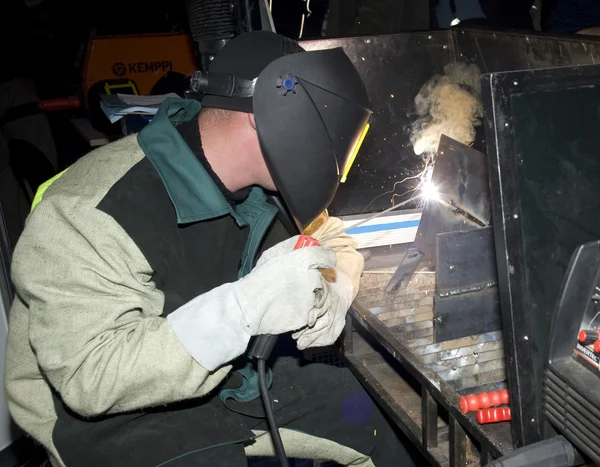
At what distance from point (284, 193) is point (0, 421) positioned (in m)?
2.10

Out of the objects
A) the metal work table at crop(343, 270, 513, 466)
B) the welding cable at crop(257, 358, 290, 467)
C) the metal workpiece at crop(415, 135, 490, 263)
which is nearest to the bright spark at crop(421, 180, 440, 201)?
→ the metal workpiece at crop(415, 135, 490, 263)

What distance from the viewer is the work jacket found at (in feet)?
4.50

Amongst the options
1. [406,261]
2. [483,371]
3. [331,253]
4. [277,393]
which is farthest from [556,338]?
[277,393]

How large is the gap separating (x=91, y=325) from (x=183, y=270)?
1.10 feet

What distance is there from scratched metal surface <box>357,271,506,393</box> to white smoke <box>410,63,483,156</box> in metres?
0.70

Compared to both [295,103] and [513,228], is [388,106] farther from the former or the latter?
[513,228]

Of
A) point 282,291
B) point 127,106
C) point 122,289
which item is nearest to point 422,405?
point 282,291

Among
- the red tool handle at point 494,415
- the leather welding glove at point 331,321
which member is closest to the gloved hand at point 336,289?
the leather welding glove at point 331,321

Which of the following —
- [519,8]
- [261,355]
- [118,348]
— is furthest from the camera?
[519,8]

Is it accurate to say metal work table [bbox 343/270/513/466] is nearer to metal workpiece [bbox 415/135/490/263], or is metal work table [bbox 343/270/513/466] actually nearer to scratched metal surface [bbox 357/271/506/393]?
scratched metal surface [bbox 357/271/506/393]

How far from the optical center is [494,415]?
129 centimetres

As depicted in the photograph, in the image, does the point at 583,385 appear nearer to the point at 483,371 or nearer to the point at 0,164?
the point at 483,371

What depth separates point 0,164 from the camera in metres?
3.94

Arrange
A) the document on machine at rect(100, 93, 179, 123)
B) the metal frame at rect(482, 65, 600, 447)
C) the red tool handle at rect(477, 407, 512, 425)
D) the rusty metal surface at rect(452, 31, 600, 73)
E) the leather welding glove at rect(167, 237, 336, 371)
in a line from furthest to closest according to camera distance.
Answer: the document on machine at rect(100, 93, 179, 123) < the rusty metal surface at rect(452, 31, 600, 73) < the leather welding glove at rect(167, 237, 336, 371) < the red tool handle at rect(477, 407, 512, 425) < the metal frame at rect(482, 65, 600, 447)
